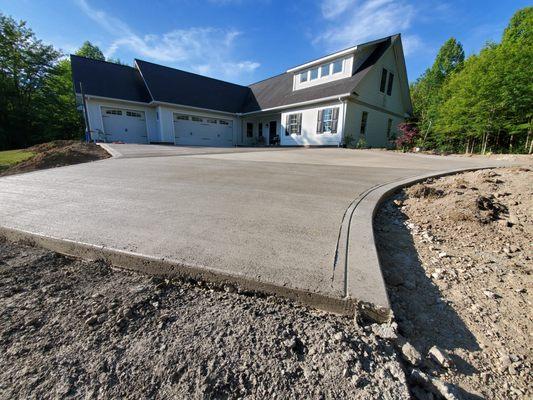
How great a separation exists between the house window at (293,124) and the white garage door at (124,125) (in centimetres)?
1119

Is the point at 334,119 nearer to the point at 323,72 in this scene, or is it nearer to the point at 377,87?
the point at 323,72

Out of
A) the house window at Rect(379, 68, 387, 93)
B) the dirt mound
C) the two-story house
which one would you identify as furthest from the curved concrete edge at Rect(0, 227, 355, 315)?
the house window at Rect(379, 68, 387, 93)

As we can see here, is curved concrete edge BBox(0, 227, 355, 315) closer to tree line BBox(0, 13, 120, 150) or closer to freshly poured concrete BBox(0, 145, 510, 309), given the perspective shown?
freshly poured concrete BBox(0, 145, 510, 309)

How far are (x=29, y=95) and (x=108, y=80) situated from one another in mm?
12888

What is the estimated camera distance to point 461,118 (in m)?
11.9

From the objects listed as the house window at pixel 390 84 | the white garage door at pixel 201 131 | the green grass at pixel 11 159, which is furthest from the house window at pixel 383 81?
the green grass at pixel 11 159

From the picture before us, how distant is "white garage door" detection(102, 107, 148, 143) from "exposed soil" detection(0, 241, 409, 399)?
18685mm

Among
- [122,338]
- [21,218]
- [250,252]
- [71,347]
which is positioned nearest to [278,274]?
[250,252]

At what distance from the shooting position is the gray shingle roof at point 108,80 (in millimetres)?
16000

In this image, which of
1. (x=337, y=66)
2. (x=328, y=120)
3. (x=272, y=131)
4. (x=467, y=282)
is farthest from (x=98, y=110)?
(x=467, y=282)

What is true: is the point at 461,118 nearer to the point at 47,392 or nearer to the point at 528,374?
the point at 528,374

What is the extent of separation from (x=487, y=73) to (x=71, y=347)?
15990mm

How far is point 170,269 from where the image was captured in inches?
69.6

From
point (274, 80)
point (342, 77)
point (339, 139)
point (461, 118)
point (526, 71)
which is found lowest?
point (339, 139)
